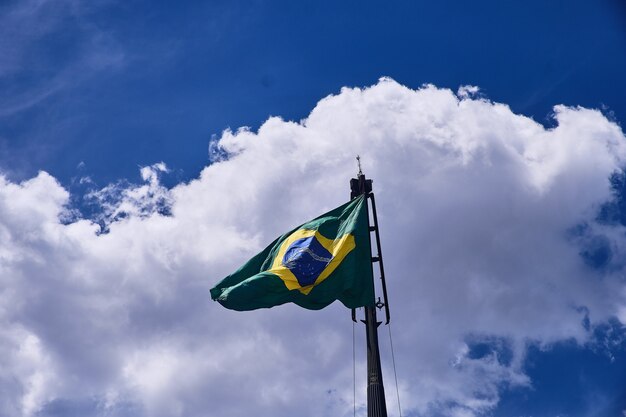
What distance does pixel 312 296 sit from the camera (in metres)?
26.6

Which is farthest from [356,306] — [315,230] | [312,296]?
[315,230]

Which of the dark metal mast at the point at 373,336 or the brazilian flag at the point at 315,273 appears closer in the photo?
the dark metal mast at the point at 373,336

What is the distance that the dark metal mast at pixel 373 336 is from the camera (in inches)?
962

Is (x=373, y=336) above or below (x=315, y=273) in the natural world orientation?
below

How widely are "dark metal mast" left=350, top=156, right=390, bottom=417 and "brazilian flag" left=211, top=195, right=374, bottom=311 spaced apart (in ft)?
1.30

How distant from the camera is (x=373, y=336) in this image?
2589 cm

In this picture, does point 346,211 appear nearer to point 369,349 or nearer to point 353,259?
point 353,259

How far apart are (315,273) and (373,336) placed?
300cm

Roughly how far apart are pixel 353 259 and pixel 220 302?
4916 mm

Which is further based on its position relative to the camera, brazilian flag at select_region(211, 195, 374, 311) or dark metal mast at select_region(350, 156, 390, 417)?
brazilian flag at select_region(211, 195, 374, 311)

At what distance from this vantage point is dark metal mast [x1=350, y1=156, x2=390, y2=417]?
24438 mm

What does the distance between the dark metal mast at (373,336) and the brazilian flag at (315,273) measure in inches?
15.6

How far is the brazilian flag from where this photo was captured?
26609 mm

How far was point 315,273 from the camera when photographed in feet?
88.4
